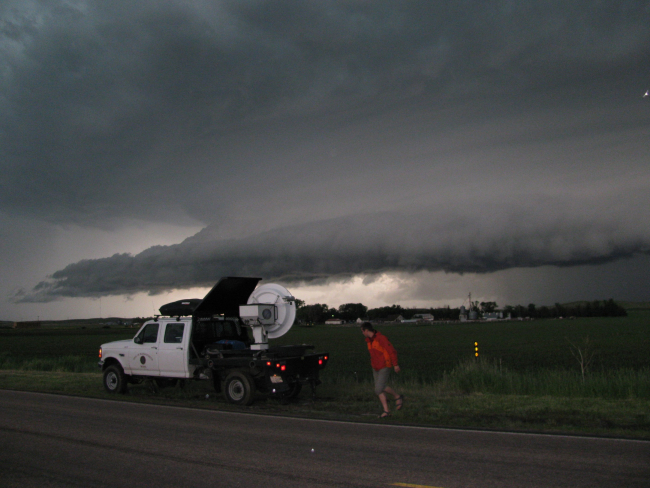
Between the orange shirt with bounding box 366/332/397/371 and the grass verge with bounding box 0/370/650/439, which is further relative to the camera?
the orange shirt with bounding box 366/332/397/371

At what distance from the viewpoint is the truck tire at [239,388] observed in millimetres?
12164

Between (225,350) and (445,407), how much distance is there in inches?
204

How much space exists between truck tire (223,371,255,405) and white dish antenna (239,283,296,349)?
109 cm

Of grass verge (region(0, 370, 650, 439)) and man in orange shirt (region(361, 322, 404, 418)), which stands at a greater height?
man in orange shirt (region(361, 322, 404, 418))

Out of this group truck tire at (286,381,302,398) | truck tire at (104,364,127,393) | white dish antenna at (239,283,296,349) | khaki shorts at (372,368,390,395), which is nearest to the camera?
khaki shorts at (372,368,390,395)

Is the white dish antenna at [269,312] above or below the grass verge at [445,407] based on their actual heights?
above

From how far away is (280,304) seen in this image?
1384cm

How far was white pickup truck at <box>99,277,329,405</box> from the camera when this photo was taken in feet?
40.4

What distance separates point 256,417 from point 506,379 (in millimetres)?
7757

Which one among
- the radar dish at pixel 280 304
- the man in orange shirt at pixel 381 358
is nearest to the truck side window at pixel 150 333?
the radar dish at pixel 280 304

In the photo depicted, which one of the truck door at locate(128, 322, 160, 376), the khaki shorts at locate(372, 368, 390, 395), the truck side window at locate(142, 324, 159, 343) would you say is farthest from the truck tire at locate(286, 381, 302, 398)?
the truck side window at locate(142, 324, 159, 343)

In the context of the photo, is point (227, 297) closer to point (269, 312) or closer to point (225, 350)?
point (269, 312)

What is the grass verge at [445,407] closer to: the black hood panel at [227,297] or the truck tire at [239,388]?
the truck tire at [239,388]

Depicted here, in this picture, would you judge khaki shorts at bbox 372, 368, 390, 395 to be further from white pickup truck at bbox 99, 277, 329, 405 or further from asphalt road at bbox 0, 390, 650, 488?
white pickup truck at bbox 99, 277, 329, 405
